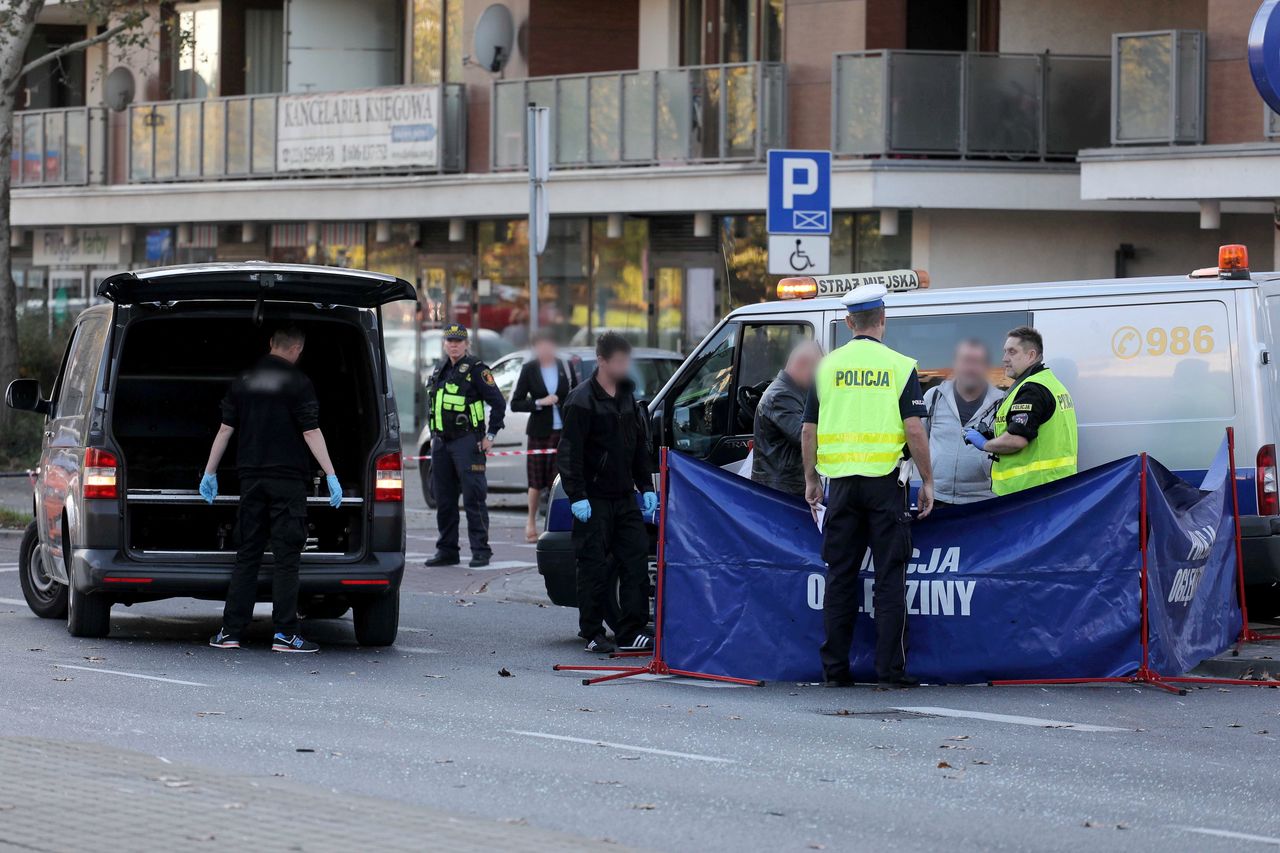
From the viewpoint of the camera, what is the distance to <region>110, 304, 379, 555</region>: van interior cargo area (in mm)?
12352

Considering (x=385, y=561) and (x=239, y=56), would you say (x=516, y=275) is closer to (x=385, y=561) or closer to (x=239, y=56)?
(x=239, y=56)

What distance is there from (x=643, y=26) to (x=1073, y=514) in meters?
19.5

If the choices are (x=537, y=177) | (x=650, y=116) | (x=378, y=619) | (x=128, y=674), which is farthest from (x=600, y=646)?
(x=650, y=116)

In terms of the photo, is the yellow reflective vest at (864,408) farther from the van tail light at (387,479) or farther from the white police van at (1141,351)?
the van tail light at (387,479)

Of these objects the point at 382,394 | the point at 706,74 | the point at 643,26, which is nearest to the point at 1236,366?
the point at 382,394

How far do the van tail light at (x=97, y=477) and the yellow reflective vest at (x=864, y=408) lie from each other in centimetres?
386

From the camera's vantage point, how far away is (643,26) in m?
28.6

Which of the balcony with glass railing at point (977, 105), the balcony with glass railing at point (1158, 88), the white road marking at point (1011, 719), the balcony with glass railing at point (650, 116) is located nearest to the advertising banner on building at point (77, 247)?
the balcony with glass railing at point (650, 116)

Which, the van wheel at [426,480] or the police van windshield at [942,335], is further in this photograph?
the van wheel at [426,480]

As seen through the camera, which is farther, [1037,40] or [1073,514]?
[1037,40]

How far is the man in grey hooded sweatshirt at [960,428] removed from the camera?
11.7 meters

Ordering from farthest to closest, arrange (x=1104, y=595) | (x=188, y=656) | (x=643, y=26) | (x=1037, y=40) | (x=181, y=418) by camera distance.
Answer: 1. (x=643, y=26)
2. (x=1037, y=40)
3. (x=181, y=418)
4. (x=188, y=656)
5. (x=1104, y=595)

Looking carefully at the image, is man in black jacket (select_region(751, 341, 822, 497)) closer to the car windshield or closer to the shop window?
the car windshield

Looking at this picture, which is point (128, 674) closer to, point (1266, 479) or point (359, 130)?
point (1266, 479)
